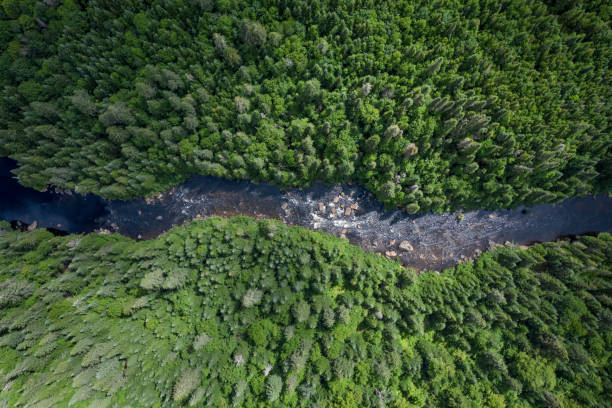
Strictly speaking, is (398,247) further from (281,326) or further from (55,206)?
(55,206)

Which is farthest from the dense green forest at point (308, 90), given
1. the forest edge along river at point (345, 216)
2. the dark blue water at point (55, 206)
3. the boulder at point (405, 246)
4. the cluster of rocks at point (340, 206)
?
the boulder at point (405, 246)

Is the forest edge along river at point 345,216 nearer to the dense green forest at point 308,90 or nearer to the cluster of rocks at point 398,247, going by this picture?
the cluster of rocks at point 398,247

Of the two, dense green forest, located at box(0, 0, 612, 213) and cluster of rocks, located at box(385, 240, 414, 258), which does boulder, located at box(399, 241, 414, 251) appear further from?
dense green forest, located at box(0, 0, 612, 213)

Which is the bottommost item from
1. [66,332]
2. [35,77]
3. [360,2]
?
[66,332]

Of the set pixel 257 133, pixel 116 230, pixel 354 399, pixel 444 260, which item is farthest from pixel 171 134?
pixel 444 260

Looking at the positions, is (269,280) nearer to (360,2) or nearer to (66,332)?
(66,332)

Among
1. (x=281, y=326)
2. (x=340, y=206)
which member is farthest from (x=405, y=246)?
(x=281, y=326)
